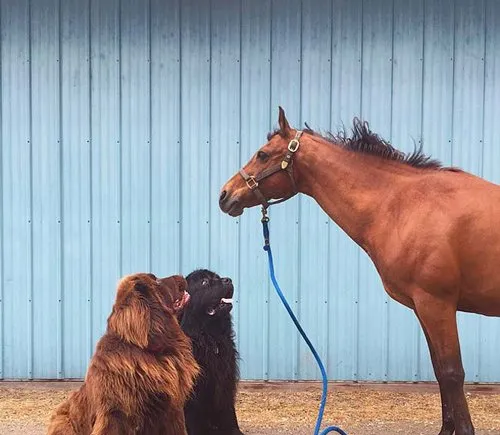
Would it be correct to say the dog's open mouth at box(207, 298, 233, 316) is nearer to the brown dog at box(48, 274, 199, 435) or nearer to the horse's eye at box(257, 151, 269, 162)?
the brown dog at box(48, 274, 199, 435)

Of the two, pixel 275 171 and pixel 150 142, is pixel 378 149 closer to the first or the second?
pixel 275 171

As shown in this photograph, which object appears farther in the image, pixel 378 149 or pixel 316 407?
pixel 316 407

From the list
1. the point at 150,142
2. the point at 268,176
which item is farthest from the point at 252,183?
the point at 150,142

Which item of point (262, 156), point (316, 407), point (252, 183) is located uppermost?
point (262, 156)

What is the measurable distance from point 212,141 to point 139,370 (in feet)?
10.3

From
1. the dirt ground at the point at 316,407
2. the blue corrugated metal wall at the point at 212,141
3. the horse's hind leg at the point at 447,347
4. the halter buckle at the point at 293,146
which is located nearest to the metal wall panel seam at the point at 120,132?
the blue corrugated metal wall at the point at 212,141

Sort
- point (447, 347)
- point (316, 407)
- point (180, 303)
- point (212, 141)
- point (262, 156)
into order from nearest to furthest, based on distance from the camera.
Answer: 1. point (180, 303)
2. point (447, 347)
3. point (262, 156)
4. point (316, 407)
5. point (212, 141)

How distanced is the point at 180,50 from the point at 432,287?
3.42 metres

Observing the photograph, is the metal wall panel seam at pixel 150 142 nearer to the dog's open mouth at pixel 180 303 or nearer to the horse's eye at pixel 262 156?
the horse's eye at pixel 262 156

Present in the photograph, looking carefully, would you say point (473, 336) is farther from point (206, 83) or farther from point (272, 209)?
point (206, 83)

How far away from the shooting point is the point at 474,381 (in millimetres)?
5621

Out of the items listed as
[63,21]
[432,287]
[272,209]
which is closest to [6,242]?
[63,21]

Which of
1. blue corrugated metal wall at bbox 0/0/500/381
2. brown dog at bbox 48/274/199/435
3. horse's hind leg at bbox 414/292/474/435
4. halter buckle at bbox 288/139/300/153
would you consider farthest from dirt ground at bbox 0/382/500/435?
halter buckle at bbox 288/139/300/153

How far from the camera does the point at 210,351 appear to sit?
3832 mm
